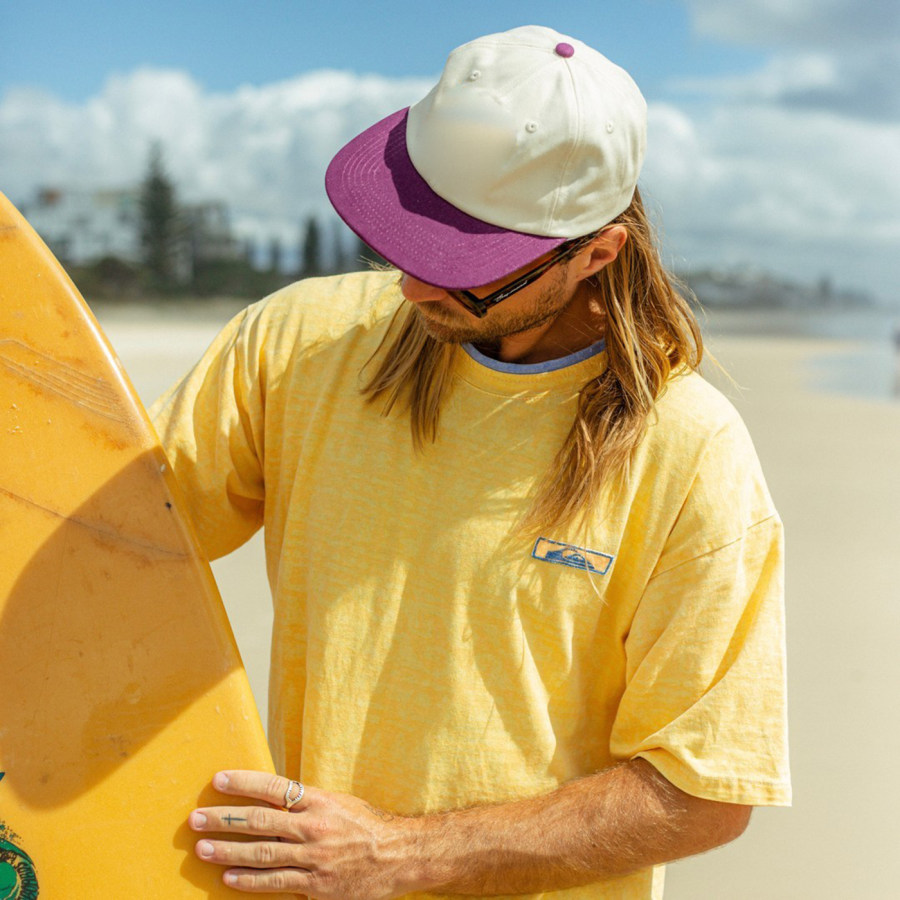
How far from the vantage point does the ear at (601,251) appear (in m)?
1.24

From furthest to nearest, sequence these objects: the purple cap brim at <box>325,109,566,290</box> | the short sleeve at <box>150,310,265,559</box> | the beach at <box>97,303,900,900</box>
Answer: the beach at <box>97,303,900,900</box> < the short sleeve at <box>150,310,265,559</box> < the purple cap brim at <box>325,109,566,290</box>

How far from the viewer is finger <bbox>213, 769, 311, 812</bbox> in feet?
3.96

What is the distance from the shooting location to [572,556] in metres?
1.22

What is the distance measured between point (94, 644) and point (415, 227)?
0.71 m

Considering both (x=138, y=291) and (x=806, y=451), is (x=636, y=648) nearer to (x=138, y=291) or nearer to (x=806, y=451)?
(x=806, y=451)

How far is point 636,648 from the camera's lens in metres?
1.23

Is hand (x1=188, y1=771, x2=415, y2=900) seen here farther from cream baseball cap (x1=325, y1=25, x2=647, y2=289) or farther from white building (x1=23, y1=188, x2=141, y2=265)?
white building (x1=23, y1=188, x2=141, y2=265)

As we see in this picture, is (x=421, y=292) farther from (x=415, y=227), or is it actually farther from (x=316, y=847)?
(x=316, y=847)

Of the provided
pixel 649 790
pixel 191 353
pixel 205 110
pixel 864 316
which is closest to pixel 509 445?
pixel 649 790

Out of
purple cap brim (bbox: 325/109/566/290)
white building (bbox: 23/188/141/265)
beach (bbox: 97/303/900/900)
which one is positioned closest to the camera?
purple cap brim (bbox: 325/109/566/290)

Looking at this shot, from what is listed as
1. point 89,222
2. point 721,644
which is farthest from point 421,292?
point 89,222

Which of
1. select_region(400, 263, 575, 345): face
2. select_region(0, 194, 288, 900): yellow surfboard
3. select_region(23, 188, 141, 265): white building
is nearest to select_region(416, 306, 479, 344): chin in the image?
select_region(400, 263, 575, 345): face

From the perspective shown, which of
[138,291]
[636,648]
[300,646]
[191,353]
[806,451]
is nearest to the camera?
[636,648]

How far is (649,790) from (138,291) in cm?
2081
